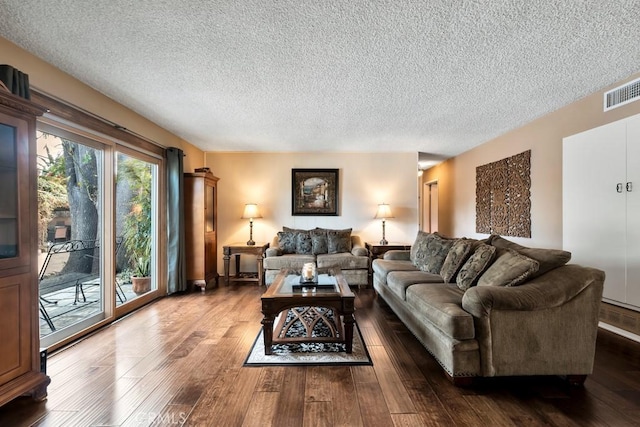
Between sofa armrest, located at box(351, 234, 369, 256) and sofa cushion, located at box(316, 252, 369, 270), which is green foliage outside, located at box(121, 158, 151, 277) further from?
sofa armrest, located at box(351, 234, 369, 256)

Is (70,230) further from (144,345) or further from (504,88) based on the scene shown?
(504,88)

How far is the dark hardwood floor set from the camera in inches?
65.0

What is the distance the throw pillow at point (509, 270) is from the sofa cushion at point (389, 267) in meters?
1.24

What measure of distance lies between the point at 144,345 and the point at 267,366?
1.20 metres

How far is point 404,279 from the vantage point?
3.05 meters

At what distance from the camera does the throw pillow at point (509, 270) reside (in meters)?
2.06

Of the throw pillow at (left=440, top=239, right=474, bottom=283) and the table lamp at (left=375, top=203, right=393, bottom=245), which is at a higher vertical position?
the table lamp at (left=375, top=203, right=393, bottom=245)

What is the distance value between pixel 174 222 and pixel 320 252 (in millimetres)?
2326

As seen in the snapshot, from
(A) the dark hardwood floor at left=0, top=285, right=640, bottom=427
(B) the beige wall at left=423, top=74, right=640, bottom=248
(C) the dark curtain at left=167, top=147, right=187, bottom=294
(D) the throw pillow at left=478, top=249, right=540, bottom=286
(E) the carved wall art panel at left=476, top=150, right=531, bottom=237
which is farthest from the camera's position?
(C) the dark curtain at left=167, top=147, right=187, bottom=294

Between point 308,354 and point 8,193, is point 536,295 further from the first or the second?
point 8,193

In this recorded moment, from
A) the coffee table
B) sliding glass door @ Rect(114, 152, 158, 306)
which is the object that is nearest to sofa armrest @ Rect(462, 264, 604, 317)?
the coffee table

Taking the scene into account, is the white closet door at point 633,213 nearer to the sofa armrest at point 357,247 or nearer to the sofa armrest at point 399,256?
the sofa armrest at point 399,256

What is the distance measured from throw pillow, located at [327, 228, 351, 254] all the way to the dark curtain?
236cm

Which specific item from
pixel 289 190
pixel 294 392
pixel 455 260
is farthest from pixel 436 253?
pixel 289 190
